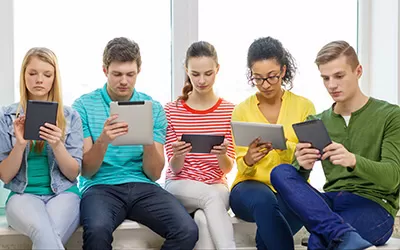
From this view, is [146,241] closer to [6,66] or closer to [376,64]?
[6,66]

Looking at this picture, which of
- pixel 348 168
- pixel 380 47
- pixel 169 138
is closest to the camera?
pixel 348 168

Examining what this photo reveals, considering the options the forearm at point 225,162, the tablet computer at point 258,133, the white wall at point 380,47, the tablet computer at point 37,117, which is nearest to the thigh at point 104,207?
the tablet computer at point 37,117

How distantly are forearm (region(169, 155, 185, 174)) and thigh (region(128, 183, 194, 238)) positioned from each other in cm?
17

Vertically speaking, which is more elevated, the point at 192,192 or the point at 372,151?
the point at 372,151

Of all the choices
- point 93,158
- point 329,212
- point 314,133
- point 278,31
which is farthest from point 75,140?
point 278,31

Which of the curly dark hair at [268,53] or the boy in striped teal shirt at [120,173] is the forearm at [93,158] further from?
the curly dark hair at [268,53]

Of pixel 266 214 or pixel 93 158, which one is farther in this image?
pixel 93 158

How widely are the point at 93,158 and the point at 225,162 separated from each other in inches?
25.3

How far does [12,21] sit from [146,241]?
139 centimetres

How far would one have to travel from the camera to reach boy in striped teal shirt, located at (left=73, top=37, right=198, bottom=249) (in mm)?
2822

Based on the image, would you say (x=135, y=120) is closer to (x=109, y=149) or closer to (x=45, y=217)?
(x=109, y=149)

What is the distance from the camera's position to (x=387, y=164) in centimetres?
262

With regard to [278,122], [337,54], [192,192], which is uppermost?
[337,54]

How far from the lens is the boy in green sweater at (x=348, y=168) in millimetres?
2568
